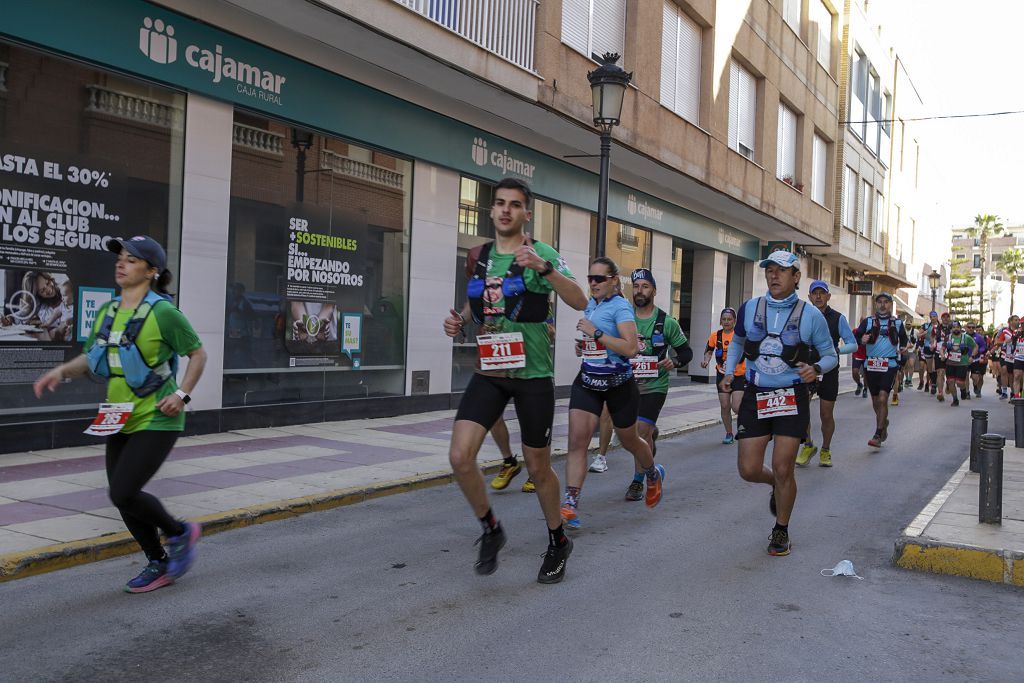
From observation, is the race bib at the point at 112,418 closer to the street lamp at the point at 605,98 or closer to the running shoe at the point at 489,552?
the running shoe at the point at 489,552

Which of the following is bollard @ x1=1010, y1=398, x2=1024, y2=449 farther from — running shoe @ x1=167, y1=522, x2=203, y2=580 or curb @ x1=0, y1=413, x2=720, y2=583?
running shoe @ x1=167, y1=522, x2=203, y2=580

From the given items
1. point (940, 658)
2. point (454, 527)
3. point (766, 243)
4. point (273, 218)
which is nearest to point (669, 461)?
point (454, 527)

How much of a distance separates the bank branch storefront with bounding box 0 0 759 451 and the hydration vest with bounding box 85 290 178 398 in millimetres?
4364

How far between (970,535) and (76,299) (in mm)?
8039

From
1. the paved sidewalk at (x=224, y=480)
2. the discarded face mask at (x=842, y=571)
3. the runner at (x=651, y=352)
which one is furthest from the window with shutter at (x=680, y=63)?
the discarded face mask at (x=842, y=571)

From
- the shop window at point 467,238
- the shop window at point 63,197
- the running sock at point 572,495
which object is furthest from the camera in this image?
the shop window at point 467,238

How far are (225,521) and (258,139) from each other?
6019 mm

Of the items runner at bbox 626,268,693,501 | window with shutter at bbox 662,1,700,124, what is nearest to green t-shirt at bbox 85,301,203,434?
runner at bbox 626,268,693,501

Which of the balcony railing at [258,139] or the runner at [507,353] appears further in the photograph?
the balcony railing at [258,139]

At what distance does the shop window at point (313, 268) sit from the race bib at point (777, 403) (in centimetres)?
688

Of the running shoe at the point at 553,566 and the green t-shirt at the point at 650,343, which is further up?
the green t-shirt at the point at 650,343

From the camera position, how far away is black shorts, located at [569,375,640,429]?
653cm

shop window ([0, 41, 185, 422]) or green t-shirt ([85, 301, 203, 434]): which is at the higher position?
shop window ([0, 41, 185, 422])

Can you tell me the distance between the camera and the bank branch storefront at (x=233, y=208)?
8508mm
